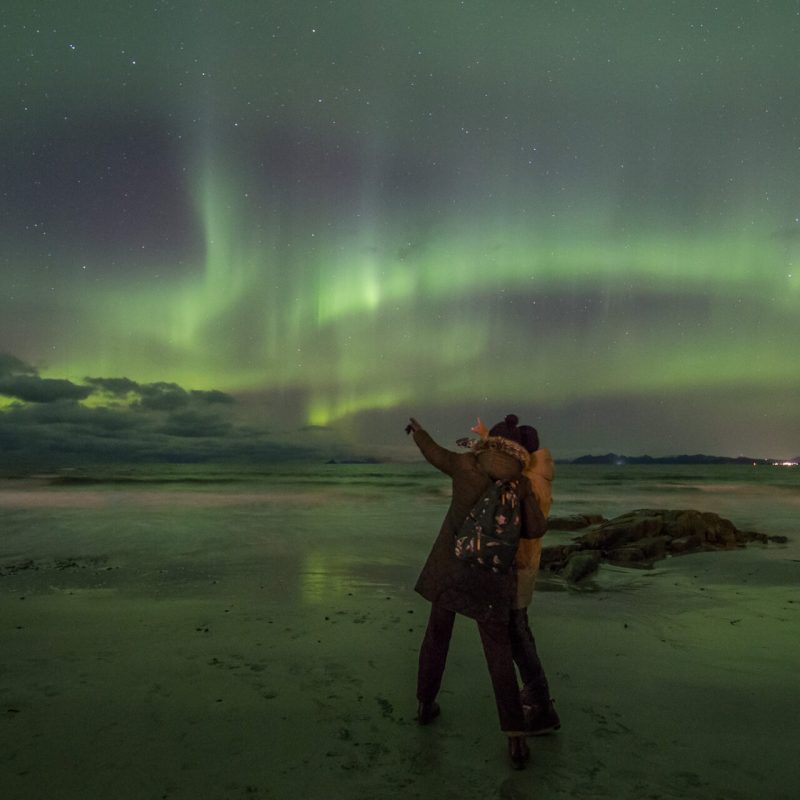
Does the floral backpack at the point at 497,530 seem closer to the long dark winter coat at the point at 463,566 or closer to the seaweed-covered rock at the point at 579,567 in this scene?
the long dark winter coat at the point at 463,566

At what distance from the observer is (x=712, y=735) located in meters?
4.63

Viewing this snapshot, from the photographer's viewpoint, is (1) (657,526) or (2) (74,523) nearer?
(1) (657,526)

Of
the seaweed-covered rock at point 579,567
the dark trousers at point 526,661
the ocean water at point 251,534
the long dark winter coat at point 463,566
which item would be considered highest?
the long dark winter coat at point 463,566

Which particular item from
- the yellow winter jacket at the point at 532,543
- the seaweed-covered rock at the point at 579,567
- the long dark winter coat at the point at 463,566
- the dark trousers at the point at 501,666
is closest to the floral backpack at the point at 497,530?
the long dark winter coat at the point at 463,566

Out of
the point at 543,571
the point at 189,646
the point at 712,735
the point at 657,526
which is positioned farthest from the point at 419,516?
the point at 712,735

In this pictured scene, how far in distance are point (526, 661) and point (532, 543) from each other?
912 mm

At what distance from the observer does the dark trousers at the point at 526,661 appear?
182 inches

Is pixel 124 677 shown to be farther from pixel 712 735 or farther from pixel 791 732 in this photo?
pixel 791 732

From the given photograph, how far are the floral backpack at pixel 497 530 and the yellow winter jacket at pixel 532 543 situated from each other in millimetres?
328

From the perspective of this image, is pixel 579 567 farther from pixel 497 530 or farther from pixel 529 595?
pixel 497 530

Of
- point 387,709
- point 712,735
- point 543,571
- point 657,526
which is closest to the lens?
point 712,735

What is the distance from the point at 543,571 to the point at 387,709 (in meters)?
7.00

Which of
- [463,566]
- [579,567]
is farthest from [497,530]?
[579,567]

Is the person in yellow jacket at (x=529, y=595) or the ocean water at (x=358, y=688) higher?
the person in yellow jacket at (x=529, y=595)
